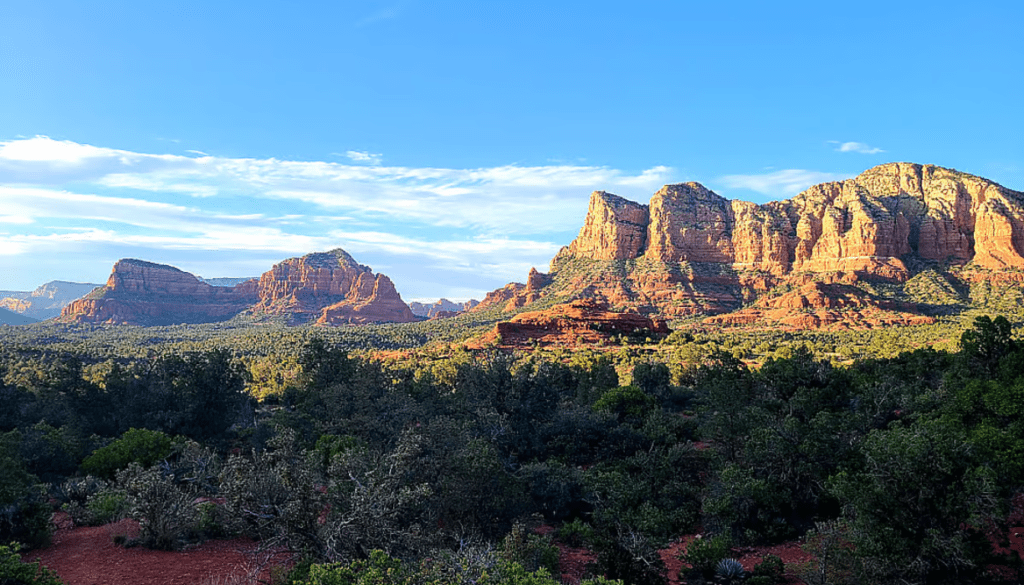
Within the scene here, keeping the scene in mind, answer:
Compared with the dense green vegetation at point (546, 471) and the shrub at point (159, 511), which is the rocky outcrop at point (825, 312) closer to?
the dense green vegetation at point (546, 471)

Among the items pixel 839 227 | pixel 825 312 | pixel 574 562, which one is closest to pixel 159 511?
pixel 574 562

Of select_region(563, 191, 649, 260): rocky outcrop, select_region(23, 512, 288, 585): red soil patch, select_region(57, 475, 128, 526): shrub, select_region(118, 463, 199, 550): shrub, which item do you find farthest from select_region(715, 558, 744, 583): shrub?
select_region(563, 191, 649, 260): rocky outcrop

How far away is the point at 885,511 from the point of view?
1343 centimetres

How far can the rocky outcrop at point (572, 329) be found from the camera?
97.8 m

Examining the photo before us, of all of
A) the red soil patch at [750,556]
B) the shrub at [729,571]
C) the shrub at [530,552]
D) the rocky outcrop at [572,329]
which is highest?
the rocky outcrop at [572,329]

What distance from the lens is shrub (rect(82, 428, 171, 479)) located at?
24.1 metres

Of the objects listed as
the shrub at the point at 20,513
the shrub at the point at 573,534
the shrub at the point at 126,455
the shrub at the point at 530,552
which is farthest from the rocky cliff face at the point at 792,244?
the shrub at the point at 20,513

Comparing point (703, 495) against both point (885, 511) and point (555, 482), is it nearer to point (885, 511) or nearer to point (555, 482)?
point (555, 482)

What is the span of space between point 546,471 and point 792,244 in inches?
6923

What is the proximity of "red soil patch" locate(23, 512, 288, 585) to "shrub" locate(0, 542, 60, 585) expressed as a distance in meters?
2.39

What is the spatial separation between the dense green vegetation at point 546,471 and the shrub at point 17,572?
11.7 feet

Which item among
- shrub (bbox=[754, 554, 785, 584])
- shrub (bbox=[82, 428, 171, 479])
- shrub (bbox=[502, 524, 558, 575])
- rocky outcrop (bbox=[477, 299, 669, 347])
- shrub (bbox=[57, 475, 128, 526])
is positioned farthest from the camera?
rocky outcrop (bbox=[477, 299, 669, 347])

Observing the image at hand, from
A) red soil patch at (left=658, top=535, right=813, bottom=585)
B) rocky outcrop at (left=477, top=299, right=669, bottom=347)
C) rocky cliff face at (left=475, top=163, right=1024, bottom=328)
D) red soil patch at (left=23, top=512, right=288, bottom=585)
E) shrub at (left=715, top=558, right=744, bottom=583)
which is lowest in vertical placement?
red soil patch at (left=658, top=535, right=813, bottom=585)

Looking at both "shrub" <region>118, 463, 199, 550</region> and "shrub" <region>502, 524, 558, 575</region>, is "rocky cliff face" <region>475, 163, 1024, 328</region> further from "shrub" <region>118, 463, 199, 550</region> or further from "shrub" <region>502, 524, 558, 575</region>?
"shrub" <region>118, 463, 199, 550</region>
